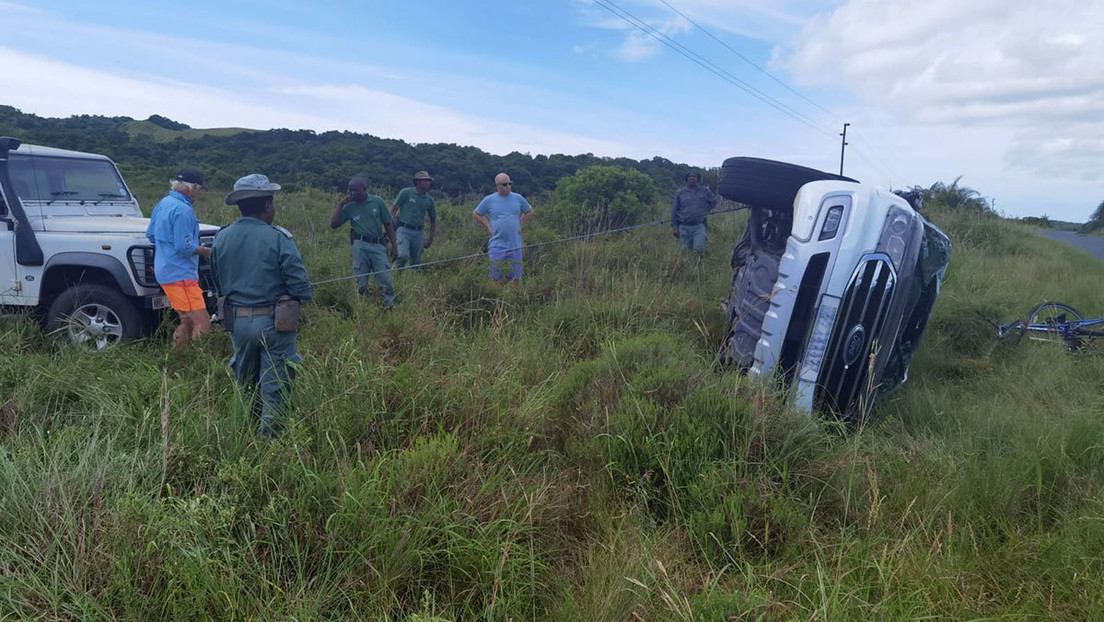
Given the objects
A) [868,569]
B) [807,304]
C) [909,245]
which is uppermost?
[909,245]

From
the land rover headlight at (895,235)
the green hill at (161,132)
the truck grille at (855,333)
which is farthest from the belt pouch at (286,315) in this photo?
the green hill at (161,132)

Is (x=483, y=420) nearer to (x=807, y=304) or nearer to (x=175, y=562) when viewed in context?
(x=175, y=562)

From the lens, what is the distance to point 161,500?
2.40 meters

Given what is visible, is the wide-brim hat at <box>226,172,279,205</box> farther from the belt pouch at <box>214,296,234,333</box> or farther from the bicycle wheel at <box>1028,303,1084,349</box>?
the bicycle wheel at <box>1028,303,1084,349</box>

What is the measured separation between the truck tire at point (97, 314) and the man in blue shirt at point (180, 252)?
48 centimetres

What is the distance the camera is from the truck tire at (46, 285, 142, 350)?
5148 mm

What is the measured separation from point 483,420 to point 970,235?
49.0 feet

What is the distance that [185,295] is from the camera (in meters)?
4.97

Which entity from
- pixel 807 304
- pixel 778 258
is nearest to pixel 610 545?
pixel 807 304

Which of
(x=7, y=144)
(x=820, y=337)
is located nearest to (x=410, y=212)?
(x=7, y=144)

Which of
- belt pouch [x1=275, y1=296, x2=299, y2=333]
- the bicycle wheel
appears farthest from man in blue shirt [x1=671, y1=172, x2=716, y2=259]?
belt pouch [x1=275, y1=296, x2=299, y2=333]

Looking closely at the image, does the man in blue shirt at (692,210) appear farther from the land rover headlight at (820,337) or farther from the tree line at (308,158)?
the tree line at (308,158)

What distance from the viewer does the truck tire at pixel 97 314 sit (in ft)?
16.9

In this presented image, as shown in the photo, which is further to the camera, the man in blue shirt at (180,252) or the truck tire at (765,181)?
the man in blue shirt at (180,252)
